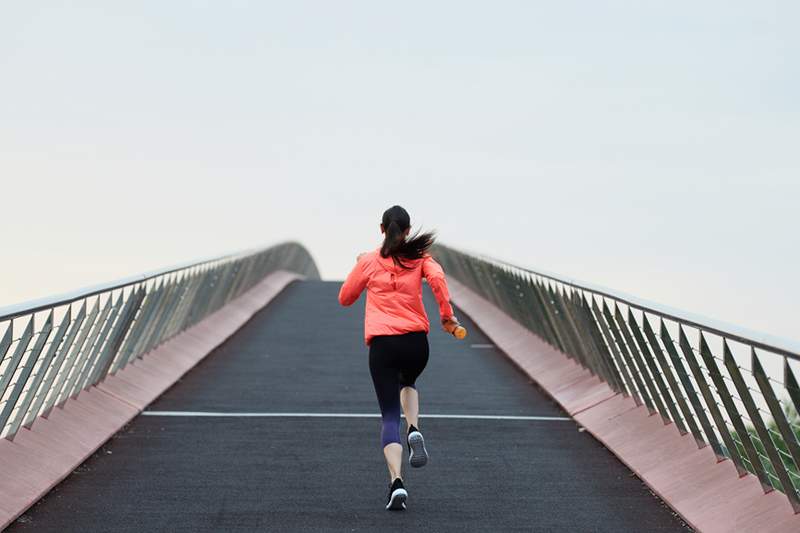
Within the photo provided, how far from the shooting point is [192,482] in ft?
33.6

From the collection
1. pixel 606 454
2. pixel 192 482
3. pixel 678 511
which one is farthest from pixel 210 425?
pixel 678 511

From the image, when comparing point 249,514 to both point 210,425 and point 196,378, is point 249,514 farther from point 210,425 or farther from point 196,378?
point 196,378

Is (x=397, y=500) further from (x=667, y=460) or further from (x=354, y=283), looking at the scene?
(x=667, y=460)

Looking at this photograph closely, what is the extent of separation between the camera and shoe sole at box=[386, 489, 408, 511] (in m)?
9.20

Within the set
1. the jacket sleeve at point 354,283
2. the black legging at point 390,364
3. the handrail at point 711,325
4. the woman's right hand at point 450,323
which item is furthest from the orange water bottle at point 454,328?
the handrail at point 711,325

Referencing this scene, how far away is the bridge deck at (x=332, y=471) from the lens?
908 centimetres

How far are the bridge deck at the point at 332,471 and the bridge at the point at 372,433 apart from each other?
3 cm

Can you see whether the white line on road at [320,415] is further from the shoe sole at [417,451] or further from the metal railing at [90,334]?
the shoe sole at [417,451]

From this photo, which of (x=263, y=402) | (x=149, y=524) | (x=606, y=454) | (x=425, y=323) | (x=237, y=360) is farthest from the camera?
(x=237, y=360)

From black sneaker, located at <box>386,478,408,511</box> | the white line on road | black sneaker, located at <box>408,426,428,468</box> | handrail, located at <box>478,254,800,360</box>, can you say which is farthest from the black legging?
the white line on road

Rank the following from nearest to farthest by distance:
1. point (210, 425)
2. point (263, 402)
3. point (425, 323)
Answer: point (425, 323) < point (210, 425) < point (263, 402)

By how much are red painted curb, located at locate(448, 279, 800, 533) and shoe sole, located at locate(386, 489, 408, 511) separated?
1880 millimetres

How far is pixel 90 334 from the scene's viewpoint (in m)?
12.3

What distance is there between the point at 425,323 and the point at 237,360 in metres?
9.27
